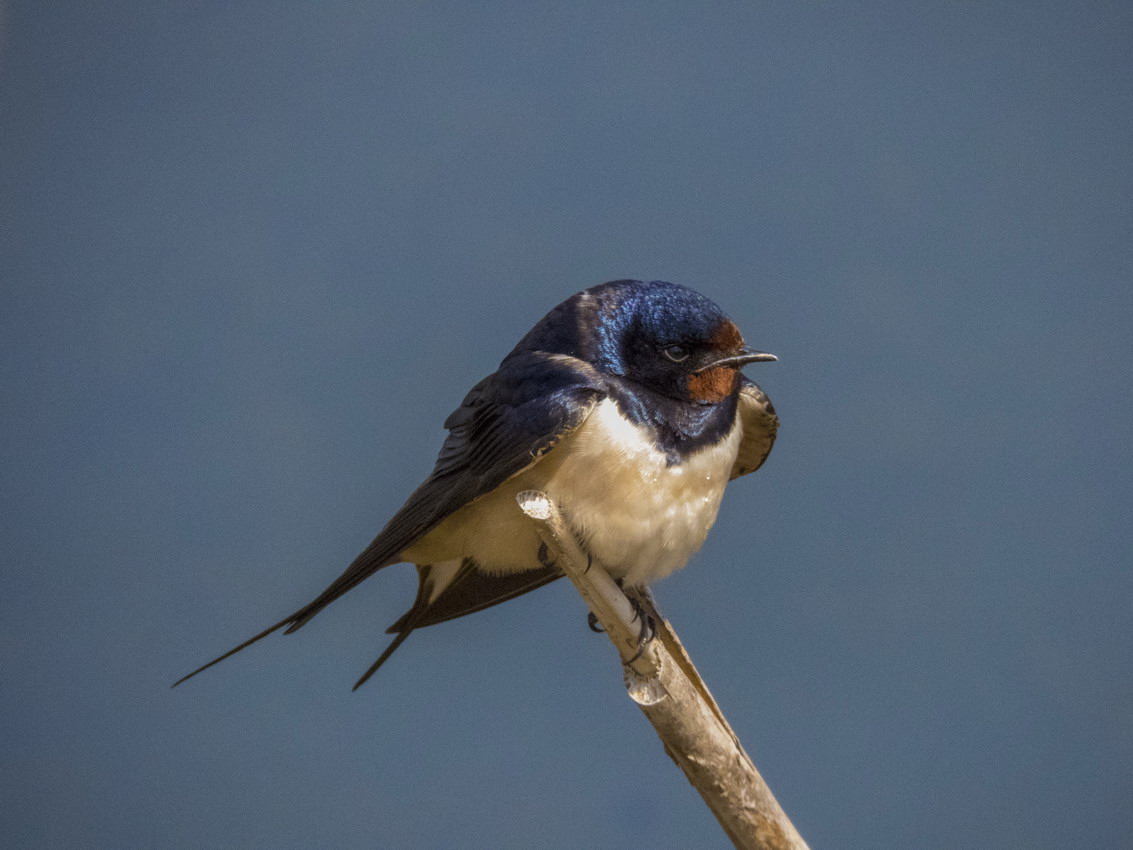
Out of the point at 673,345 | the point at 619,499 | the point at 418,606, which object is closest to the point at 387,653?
the point at 418,606

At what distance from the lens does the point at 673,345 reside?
1.49 metres

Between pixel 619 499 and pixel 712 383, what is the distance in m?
0.18

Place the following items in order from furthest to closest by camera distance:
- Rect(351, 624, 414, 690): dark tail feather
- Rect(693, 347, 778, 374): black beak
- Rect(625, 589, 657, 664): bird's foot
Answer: Rect(351, 624, 414, 690): dark tail feather, Rect(693, 347, 778, 374): black beak, Rect(625, 589, 657, 664): bird's foot

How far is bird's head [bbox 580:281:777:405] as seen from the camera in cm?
148

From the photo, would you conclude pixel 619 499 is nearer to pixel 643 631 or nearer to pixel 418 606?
pixel 643 631

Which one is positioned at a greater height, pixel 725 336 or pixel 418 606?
pixel 725 336

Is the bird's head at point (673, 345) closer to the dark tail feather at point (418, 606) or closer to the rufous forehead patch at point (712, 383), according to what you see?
A: the rufous forehead patch at point (712, 383)

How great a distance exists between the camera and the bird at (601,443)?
1425mm

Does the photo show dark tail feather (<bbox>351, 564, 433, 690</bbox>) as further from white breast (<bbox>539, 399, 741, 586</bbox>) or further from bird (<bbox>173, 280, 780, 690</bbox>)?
white breast (<bbox>539, 399, 741, 586</bbox>)

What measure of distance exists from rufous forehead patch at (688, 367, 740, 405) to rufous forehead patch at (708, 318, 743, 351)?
0.02 meters

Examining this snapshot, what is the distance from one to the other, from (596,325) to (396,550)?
34cm

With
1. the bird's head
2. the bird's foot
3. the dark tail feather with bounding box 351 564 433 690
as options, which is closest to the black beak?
the bird's head

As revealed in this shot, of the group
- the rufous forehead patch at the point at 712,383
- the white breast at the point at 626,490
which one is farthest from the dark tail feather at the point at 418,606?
the rufous forehead patch at the point at 712,383

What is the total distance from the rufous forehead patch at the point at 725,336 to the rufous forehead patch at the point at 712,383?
0.02 meters
